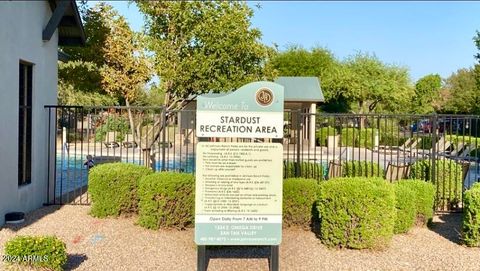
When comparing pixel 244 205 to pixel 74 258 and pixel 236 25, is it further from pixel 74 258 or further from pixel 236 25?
pixel 236 25

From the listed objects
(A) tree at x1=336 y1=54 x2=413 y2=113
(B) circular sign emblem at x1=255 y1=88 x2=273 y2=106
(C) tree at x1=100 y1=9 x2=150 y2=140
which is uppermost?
(A) tree at x1=336 y1=54 x2=413 y2=113

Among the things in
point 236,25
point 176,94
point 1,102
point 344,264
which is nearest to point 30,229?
point 1,102

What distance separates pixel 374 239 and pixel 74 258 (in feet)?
13.7

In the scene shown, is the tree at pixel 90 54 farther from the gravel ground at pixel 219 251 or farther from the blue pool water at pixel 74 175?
the gravel ground at pixel 219 251

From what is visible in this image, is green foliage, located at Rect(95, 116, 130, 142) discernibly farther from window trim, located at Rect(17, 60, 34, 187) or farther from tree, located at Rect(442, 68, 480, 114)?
tree, located at Rect(442, 68, 480, 114)

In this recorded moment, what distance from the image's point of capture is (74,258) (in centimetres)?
586

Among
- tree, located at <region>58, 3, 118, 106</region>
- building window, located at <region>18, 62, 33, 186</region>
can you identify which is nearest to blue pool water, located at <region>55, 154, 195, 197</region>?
building window, located at <region>18, 62, 33, 186</region>

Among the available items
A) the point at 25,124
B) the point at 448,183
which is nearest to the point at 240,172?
the point at 25,124

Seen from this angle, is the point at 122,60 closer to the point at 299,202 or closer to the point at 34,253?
the point at 299,202

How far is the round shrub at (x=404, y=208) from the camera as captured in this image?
7.29 m

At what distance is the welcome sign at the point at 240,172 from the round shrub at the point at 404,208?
2995 mm

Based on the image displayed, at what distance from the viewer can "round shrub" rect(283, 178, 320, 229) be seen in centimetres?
736

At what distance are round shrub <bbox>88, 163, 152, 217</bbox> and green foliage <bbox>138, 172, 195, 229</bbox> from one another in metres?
0.73

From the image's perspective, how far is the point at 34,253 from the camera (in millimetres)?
4961
